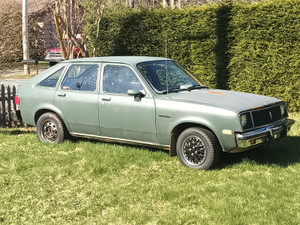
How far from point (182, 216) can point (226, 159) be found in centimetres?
242

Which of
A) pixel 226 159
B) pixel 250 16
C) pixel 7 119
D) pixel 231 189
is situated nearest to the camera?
pixel 231 189

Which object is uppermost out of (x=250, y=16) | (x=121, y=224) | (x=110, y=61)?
(x=250, y=16)

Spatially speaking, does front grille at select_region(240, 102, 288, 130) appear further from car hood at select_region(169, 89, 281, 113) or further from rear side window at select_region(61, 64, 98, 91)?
rear side window at select_region(61, 64, 98, 91)

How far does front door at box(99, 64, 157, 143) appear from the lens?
6664 mm

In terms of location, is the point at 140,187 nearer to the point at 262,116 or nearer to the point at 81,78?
the point at 262,116

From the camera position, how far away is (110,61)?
730cm

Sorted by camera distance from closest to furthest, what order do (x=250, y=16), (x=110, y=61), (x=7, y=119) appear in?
(x=110, y=61)
(x=7, y=119)
(x=250, y=16)

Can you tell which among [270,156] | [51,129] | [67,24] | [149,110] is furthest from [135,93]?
[67,24]

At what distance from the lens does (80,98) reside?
24.3 feet

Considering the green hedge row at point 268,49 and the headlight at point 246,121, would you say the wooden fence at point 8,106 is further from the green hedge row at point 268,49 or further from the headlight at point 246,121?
the headlight at point 246,121

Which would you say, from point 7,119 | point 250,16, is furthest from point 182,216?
point 250,16

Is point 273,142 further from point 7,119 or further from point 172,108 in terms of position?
point 7,119

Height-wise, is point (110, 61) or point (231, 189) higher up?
point (110, 61)

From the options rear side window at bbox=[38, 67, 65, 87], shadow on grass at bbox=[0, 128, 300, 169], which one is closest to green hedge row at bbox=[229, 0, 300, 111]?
shadow on grass at bbox=[0, 128, 300, 169]
